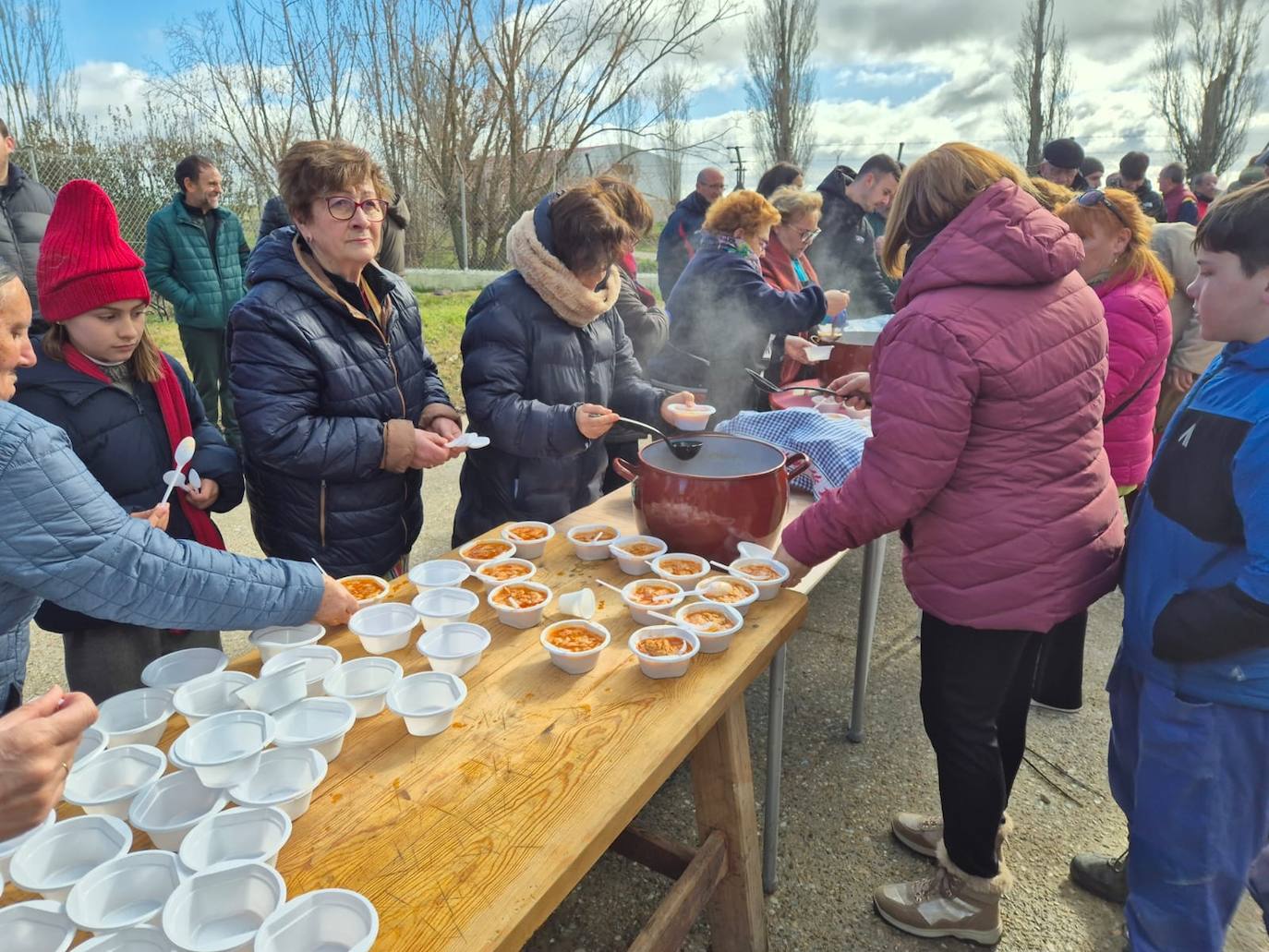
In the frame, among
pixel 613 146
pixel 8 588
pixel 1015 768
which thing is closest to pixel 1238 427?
pixel 1015 768

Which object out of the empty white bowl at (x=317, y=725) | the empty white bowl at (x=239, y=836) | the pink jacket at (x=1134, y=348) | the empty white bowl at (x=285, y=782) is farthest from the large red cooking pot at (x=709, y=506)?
the pink jacket at (x=1134, y=348)

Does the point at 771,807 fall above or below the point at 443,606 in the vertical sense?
below

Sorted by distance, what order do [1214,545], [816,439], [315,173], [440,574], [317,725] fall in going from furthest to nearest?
[816,439] → [315,173] → [440,574] → [1214,545] → [317,725]

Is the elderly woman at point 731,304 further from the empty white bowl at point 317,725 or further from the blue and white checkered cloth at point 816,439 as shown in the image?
the empty white bowl at point 317,725

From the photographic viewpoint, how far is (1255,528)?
137 cm

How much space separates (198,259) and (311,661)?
5.21 m

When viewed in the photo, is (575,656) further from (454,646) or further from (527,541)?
(527,541)

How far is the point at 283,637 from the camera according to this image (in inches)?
60.1

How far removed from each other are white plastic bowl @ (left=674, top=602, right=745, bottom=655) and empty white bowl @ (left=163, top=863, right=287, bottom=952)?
0.86m

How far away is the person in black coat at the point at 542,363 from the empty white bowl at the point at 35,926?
1.62 meters

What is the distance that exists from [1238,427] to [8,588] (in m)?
2.27

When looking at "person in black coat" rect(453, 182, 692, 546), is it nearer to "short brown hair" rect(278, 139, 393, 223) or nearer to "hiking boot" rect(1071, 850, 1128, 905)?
"short brown hair" rect(278, 139, 393, 223)

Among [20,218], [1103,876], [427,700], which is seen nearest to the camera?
[427,700]

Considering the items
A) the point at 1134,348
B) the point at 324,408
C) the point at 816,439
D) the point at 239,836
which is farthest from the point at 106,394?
the point at 1134,348
